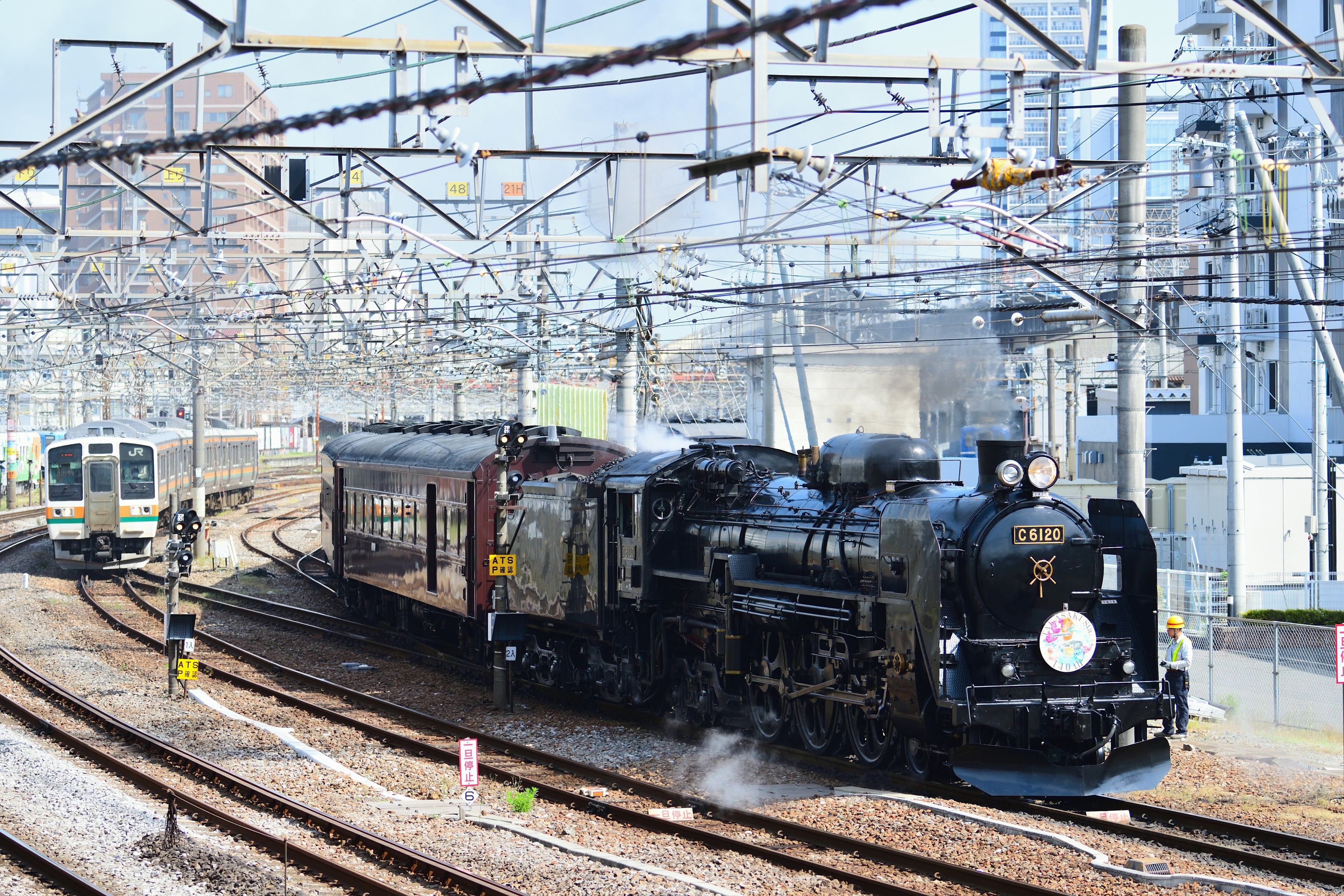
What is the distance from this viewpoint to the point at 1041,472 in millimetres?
12094

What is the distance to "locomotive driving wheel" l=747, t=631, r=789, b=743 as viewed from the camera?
14500mm

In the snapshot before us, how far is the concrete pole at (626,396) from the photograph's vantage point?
22562mm

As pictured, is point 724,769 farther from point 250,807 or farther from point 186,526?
point 186,526

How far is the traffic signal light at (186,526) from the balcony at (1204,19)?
36.4 meters

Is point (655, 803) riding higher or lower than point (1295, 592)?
lower

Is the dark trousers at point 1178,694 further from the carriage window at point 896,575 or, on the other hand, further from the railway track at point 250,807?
the railway track at point 250,807

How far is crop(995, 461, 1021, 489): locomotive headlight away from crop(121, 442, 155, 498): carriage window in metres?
25.3

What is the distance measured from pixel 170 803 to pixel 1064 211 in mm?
14026

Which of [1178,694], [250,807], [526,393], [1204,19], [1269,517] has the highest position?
[1204,19]

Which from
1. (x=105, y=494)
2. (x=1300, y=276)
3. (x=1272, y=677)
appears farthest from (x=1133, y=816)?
(x=105, y=494)

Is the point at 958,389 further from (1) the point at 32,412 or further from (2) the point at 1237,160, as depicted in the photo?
(1) the point at 32,412

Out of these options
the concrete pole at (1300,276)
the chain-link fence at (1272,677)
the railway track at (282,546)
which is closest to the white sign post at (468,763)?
the chain-link fence at (1272,677)

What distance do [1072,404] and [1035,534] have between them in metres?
26.6

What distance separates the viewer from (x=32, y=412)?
7662cm
